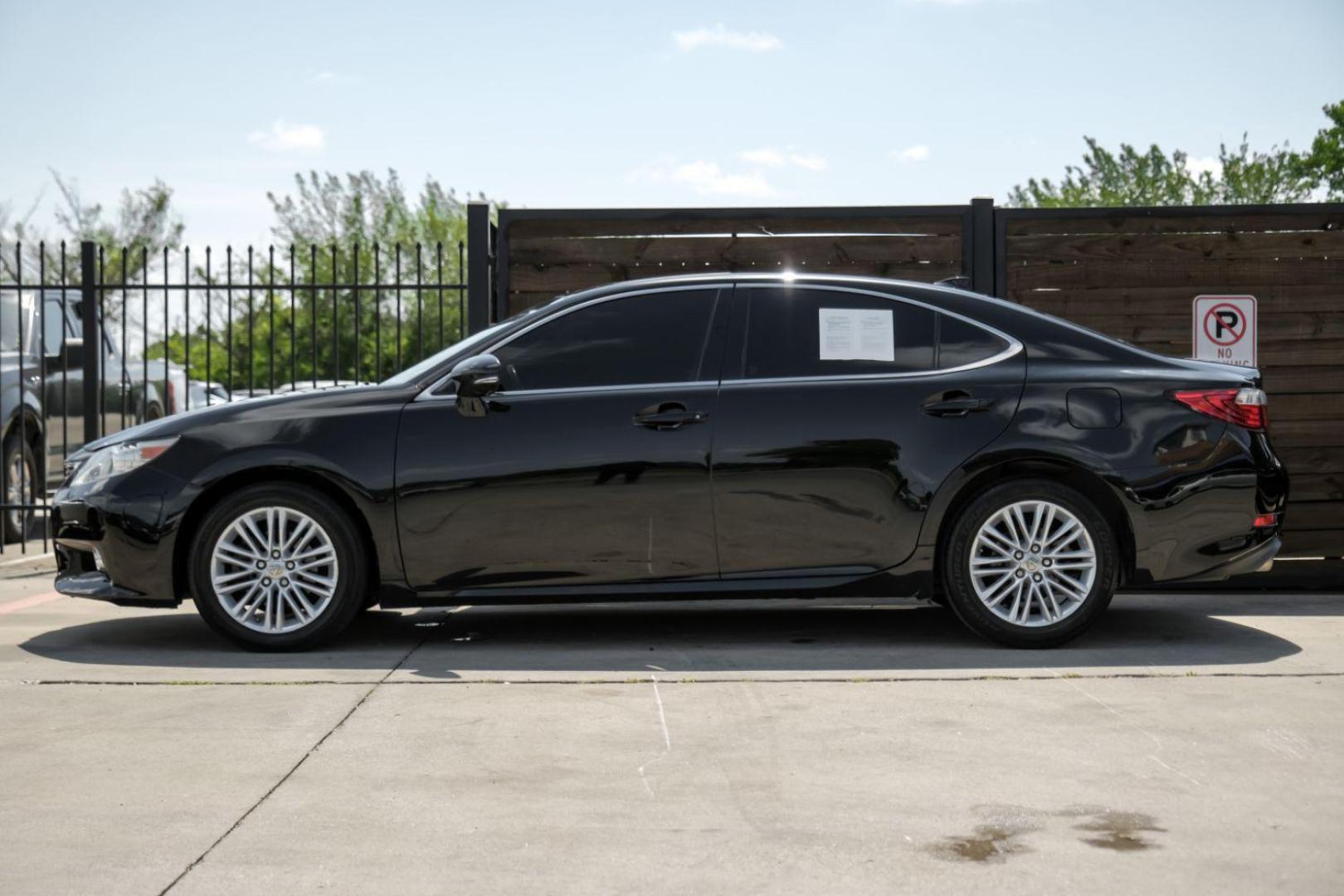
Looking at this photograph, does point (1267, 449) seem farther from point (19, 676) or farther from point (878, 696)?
point (19, 676)

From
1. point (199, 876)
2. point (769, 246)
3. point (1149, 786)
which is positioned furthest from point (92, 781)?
point (769, 246)

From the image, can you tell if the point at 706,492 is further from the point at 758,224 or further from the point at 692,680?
the point at 758,224

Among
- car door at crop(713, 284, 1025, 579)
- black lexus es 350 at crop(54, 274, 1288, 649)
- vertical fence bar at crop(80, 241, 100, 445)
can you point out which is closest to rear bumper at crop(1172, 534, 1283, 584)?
black lexus es 350 at crop(54, 274, 1288, 649)

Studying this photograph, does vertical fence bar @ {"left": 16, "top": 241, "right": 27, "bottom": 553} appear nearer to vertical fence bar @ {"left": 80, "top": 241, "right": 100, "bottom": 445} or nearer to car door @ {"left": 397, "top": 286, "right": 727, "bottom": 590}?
vertical fence bar @ {"left": 80, "top": 241, "right": 100, "bottom": 445}

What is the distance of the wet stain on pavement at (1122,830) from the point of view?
12.4 feet

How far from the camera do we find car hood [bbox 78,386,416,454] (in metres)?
6.56

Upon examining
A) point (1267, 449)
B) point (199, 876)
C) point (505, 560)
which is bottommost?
point (199, 876)

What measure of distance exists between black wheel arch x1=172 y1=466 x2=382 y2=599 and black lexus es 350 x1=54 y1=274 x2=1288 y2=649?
11 mm

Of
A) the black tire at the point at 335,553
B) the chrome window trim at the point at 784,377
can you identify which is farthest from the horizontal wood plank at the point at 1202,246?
the black tire at the point at 335,553

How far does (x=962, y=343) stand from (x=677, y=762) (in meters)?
2.78

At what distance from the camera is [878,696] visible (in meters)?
5.60

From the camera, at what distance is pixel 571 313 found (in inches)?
265

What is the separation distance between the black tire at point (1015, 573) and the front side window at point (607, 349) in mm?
1345

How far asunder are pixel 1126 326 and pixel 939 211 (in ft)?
4.20
